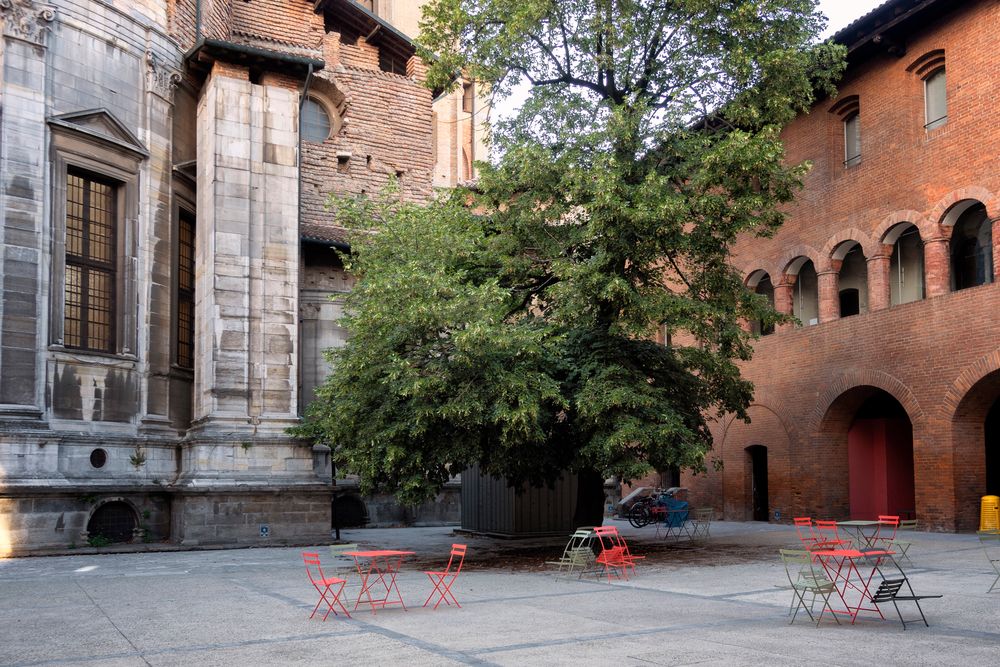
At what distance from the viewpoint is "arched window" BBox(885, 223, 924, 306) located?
2531 centimetres

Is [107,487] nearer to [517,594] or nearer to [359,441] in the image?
[359,441]

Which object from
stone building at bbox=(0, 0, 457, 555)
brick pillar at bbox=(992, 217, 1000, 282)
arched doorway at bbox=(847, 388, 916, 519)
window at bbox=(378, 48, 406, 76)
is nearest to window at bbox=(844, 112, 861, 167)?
brick pillar at bbox=(992, 217, 1000, 282)

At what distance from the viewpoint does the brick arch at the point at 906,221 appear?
77.9 feet

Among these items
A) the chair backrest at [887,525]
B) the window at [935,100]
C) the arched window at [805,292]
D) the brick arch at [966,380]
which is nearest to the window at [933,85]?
the window at [935,100]

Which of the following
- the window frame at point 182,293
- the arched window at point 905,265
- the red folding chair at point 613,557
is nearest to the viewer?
the red folding chair at point 613,557

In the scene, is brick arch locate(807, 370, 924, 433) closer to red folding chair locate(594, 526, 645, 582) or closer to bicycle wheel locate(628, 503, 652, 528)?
bicycle wheel locate(628, 503, 652, 528)

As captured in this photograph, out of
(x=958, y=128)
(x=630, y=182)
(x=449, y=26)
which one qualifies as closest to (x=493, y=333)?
(x=630, y=182)

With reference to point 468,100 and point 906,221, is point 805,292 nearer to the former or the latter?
point 906,221

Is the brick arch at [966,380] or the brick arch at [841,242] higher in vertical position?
the brick arch at [841,242]

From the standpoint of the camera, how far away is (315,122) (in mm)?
32375

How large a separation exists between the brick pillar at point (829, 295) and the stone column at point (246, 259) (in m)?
14.6

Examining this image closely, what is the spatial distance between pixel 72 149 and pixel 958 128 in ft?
68.2

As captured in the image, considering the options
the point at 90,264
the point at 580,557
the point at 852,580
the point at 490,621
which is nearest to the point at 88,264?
the point at 90,264

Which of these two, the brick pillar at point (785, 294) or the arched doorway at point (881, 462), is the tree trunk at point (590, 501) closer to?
the arched doorway at point (881, 462)
